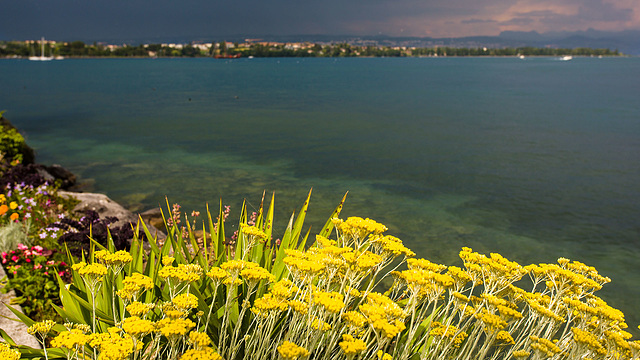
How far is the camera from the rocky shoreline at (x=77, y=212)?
4.94m

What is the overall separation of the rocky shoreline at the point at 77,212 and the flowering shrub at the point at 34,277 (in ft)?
0.47

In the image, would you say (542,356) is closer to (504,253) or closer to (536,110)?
(504,253)

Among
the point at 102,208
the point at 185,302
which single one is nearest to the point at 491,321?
the point at 185,302

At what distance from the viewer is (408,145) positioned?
26.9m

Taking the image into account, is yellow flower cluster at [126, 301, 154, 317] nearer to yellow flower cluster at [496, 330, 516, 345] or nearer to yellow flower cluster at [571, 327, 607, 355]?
yellow flower cluster at [496, 330, 516, 345]

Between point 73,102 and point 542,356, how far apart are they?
171 feet

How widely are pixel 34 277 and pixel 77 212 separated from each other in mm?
4090

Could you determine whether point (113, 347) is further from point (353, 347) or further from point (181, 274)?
point (353, 347)

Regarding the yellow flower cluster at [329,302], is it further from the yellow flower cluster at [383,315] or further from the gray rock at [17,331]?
the gray rock at [17,331]

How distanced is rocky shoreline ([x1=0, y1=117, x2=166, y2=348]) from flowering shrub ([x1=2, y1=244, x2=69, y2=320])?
0.47ft

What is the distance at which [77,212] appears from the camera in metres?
9.95

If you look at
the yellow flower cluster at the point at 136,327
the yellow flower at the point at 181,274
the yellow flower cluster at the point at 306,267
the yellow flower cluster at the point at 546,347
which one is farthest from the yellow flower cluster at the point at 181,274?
the yellow flower cluster at the point at 546,347

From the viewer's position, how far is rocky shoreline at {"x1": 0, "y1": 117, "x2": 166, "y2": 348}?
16.2 feet

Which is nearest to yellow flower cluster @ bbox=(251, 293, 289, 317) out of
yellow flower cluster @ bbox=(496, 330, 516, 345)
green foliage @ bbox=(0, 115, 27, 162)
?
yellow flower cluster @ bbox=(496, 330, 516, 345)
